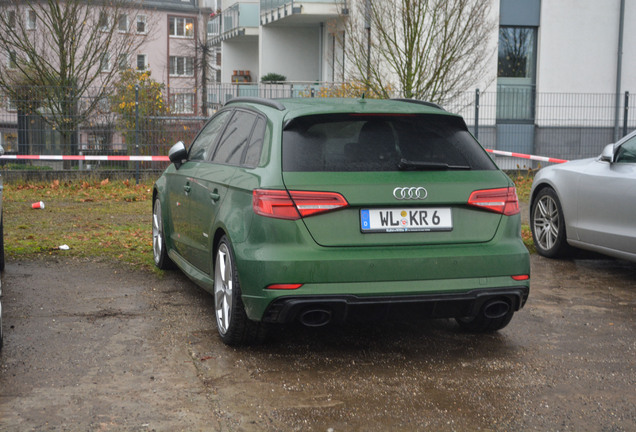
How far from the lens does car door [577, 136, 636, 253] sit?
7.55 m

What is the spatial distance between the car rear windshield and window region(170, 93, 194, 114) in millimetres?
14712

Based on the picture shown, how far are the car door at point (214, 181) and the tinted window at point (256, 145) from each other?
0.10 metres

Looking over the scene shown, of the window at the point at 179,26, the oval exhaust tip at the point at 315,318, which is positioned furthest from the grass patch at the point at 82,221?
the window at the point at 179,26

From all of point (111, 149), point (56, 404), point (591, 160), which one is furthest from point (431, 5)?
point (56, 404)

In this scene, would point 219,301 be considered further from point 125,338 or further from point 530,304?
point 530,304

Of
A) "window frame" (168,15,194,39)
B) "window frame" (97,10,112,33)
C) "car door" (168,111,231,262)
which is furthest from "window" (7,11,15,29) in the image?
"window frame" (168,15,194,39)

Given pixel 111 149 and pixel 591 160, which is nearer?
pixel 591 160

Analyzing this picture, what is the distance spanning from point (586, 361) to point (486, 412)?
125 cm

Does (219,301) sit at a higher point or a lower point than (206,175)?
lower

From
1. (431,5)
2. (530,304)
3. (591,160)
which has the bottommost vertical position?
(530,304)

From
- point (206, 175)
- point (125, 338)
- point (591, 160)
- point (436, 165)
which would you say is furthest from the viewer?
point (591, 160)

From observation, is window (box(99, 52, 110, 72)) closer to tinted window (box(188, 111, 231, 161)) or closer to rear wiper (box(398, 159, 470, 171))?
tinted window (box(188, 111, 231, 161))

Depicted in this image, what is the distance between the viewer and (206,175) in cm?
617

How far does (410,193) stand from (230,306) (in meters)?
1.28
